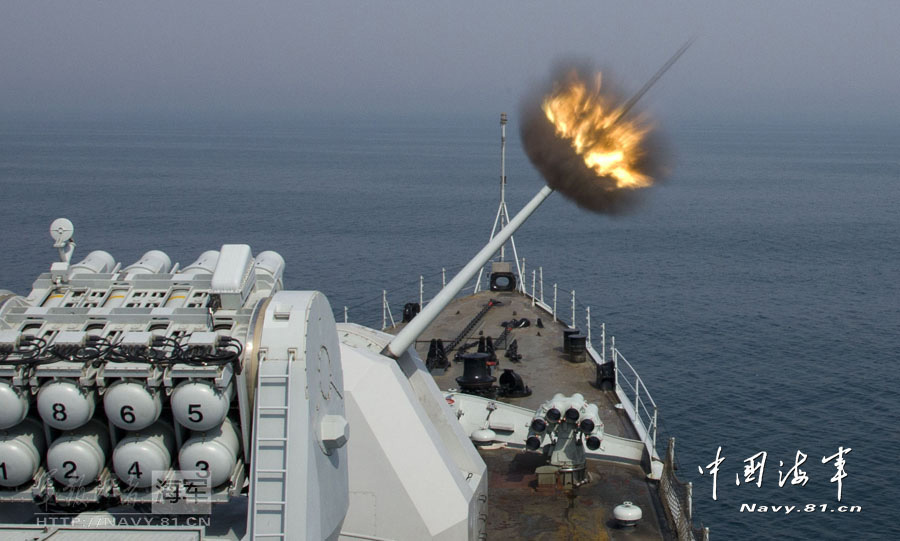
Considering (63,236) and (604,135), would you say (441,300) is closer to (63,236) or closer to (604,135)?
(604,135)

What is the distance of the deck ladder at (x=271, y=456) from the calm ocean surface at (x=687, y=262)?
918 cm

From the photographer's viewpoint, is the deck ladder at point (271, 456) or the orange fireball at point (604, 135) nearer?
the deck ladder at point (271, 456)

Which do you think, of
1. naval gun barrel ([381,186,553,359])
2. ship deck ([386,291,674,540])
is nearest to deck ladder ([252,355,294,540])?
naval gun barrel ([381,186,553,359])

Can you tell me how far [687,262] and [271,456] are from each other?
63.2 m

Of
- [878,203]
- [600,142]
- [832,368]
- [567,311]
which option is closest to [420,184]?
[878,203]

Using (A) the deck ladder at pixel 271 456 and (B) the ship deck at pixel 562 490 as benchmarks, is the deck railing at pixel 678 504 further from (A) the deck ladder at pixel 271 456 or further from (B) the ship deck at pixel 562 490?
(A) the deck ladder at pixel 271 456

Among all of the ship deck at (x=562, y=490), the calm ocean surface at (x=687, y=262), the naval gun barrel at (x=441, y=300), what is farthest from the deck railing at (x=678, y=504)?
the naval gun barrel at (x=441, y=300)

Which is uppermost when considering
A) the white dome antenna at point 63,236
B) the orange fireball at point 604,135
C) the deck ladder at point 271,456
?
the orange fireball at point 604,135

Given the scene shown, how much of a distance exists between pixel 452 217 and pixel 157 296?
262 feet

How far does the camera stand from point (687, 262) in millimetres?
71500

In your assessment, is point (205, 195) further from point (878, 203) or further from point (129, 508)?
point (129, 508)

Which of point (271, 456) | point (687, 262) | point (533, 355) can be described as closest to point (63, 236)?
point (271, 456)

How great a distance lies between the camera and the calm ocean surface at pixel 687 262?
35844 mm

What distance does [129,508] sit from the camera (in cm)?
1287
